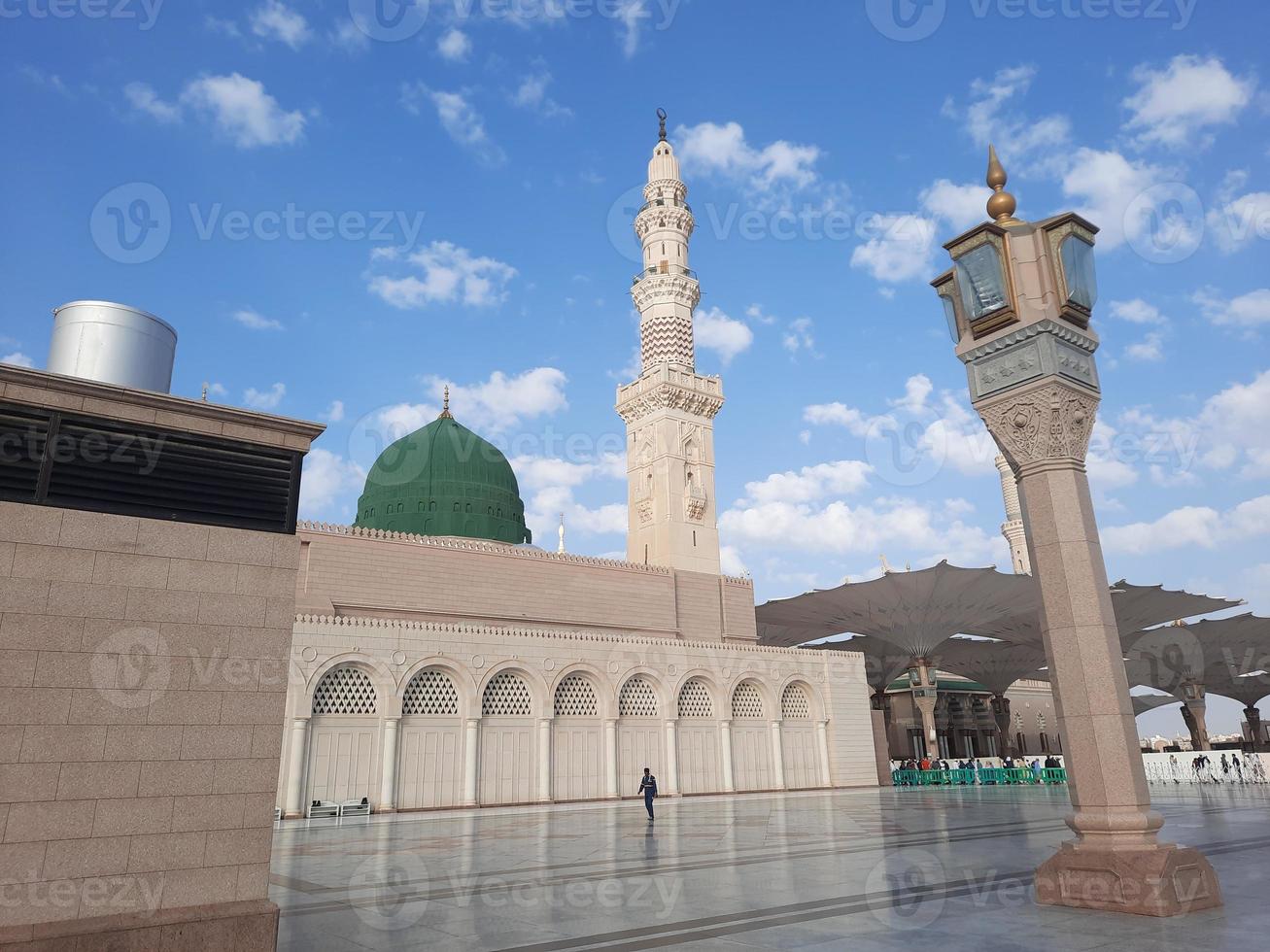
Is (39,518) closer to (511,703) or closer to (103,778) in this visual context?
(103,778)

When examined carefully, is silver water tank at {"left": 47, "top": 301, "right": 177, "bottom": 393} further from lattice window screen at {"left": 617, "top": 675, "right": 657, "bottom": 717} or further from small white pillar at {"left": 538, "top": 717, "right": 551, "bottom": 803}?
lattice window screen at {"left": 617, "top": 675, "right": 657, "bottom": 717}

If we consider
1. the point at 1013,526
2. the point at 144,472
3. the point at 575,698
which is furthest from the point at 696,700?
the point at 1013,526

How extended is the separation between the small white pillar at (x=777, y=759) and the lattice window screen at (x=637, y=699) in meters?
5.05

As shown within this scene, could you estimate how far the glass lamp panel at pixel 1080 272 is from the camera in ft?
26.0

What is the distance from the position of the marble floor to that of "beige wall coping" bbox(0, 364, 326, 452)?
10.9 ft

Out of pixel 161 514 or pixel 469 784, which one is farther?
pixel 469 784

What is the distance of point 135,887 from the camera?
454 cm

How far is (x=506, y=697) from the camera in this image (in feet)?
79.5

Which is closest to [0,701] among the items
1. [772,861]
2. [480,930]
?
[480,930]

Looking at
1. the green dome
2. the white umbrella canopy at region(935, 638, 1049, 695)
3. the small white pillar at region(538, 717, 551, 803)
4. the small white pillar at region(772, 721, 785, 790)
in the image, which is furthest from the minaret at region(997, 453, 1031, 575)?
the small white pillar at region(538, 717, 551, 803)

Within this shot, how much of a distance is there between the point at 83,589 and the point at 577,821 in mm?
13442

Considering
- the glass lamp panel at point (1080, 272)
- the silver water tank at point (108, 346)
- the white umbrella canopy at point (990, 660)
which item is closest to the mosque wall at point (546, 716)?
the white umbrella canopy at point (990, 660)

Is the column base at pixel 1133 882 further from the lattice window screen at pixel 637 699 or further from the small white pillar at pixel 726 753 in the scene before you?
the small white pillar at pixel 726 753

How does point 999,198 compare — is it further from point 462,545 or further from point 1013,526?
point 1013,526
